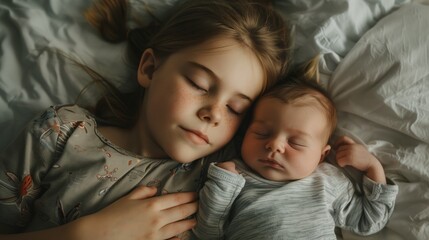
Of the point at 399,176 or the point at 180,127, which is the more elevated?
the point at 180,127

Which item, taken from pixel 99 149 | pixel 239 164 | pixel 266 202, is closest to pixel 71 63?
pixel 99 149

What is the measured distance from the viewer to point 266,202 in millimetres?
1060

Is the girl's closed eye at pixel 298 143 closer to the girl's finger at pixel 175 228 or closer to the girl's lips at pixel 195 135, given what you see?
the girl's lips at pixel 195 135

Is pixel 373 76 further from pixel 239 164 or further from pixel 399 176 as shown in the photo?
pixel 239 164

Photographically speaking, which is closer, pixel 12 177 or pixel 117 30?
pixel 12 177

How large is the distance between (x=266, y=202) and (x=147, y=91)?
46 cm

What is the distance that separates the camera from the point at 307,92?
1.14 m

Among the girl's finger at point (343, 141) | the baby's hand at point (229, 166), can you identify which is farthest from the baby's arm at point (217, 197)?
the girl's finger at point (343, 141)

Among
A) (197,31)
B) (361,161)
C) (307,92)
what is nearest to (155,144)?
(197,31)

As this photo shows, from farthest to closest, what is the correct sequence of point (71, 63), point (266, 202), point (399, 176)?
point (71, 63) → point (399, 176) → point (266, 202)

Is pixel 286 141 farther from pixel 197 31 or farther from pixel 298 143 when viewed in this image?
pixel 197 31

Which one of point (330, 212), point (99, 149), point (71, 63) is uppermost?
point (71, 63)

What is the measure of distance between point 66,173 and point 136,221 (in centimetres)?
23

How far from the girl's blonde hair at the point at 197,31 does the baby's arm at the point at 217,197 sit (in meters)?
0.30
